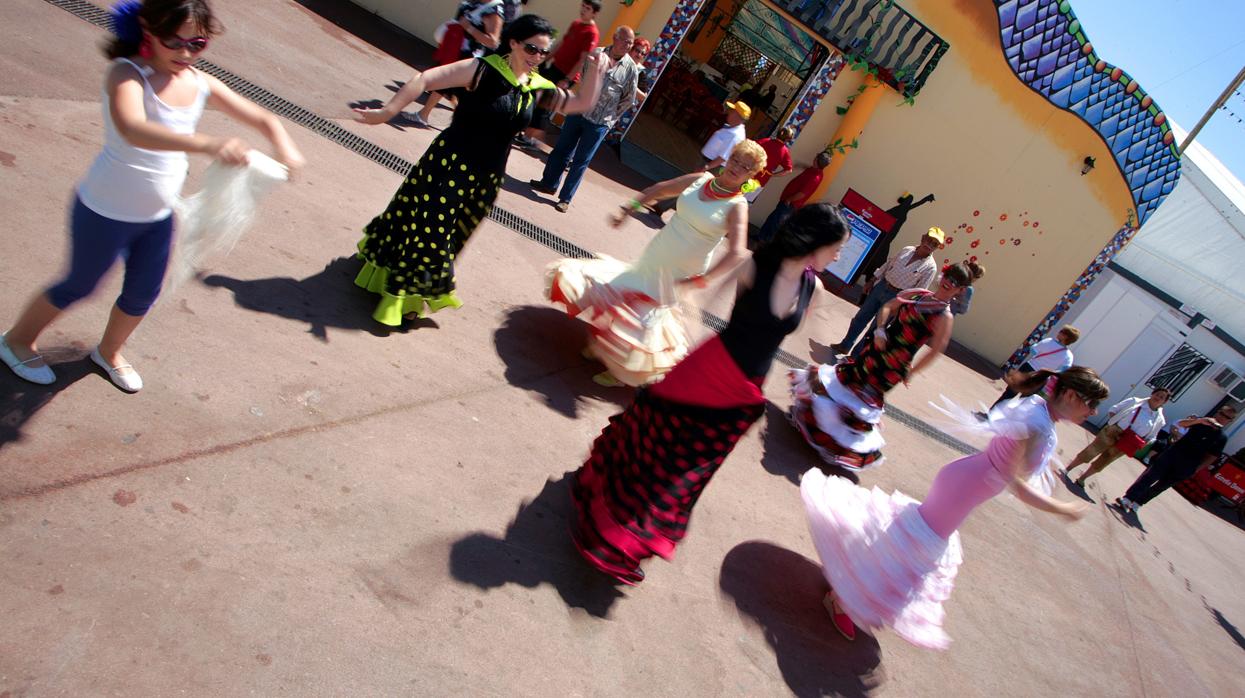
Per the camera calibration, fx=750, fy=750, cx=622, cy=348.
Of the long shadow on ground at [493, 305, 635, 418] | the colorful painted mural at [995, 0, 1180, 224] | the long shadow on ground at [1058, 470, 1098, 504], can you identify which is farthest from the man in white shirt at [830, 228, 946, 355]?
the colorful painted mural at [995, 0, 1180, 224]

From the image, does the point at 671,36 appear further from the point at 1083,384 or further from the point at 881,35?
the point at 1083,384

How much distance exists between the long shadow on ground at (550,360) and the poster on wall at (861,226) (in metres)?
7.69

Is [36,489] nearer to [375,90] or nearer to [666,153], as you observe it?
[375,90]

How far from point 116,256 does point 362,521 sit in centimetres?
138

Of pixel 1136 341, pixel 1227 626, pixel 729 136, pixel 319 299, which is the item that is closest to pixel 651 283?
pixel 319 299

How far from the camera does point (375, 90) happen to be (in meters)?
8.38

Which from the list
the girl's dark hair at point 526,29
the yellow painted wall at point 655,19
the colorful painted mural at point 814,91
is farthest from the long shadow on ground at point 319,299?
the colorful painted mural at point 814,91

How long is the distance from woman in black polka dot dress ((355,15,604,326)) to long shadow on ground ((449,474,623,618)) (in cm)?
155

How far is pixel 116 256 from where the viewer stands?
9.29ft

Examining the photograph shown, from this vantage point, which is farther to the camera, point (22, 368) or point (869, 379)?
point (869, 379)

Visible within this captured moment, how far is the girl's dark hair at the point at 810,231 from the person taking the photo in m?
3.28

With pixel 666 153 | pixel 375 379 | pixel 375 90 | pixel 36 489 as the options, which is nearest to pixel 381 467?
pixel 375 379

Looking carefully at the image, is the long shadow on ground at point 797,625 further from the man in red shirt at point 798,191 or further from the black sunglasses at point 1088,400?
the man in red shirt at point 798,191

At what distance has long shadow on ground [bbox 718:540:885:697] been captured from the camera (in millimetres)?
3715
